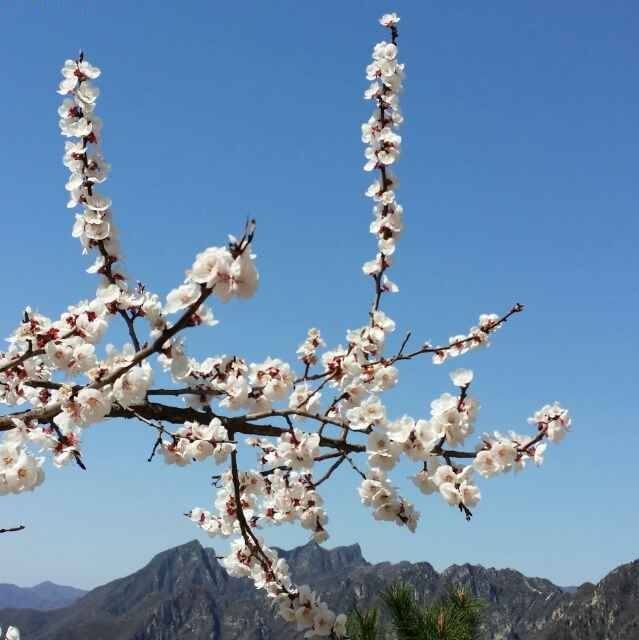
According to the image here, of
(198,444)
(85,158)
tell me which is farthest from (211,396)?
(85,158)

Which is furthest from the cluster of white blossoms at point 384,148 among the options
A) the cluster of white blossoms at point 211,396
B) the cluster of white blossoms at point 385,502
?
the cluster of white blossoms at point 385,502

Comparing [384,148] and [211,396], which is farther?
[384,148]

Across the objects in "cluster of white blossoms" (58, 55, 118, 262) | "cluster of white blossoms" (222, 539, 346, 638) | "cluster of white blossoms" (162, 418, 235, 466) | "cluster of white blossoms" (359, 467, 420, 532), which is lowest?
"cluster of white blossoms" (222, 539, 346, 638)

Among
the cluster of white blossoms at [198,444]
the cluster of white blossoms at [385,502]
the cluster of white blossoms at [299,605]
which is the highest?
Answer: the cluster of white blossoms at [198,444]

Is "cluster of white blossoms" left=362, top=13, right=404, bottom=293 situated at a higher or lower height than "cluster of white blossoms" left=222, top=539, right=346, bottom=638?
higher

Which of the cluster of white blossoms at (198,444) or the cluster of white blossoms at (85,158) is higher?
the cluster of white blossoms at (85,158)

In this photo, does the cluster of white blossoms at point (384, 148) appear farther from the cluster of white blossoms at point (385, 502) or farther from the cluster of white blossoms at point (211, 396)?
the cluster of white blossoms at point (385, 502)

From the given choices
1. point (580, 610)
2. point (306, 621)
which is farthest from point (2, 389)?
point (580, 610)

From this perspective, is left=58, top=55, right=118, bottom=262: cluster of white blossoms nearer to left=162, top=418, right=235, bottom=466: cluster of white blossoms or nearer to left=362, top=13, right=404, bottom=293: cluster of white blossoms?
left=162, top=418, right=235, bottom=466: cluster of white blossoms

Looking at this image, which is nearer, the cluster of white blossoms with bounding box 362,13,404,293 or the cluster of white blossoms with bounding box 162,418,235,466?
the cluster of white blossoms with bounding box 162,418,235,466

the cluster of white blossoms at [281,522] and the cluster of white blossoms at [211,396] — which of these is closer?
the cluster of white blossoms at [211,396]

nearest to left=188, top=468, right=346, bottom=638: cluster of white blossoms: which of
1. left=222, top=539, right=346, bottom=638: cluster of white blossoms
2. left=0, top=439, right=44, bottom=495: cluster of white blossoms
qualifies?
left=222, top=539, right=346, bottom=638: cluster of white blossoms

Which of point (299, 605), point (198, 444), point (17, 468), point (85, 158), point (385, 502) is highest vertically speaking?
point (85, 158)

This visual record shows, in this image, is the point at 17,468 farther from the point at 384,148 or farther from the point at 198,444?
the point at 384,148
